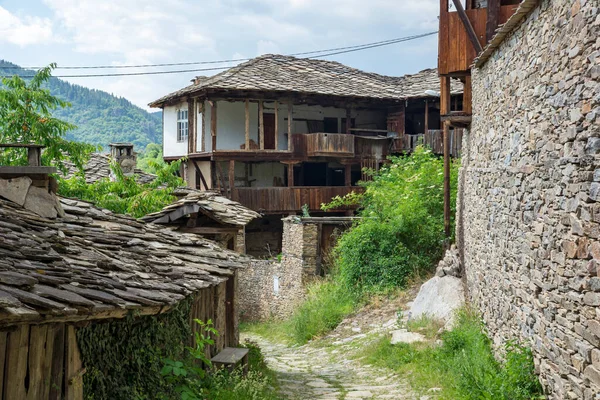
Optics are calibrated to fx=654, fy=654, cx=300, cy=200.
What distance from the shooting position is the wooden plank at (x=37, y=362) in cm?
420

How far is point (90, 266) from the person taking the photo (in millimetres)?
4938

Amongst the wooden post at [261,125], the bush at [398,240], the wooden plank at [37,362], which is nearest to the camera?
the wooden plank at [37,362]

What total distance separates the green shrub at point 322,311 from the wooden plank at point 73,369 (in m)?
10.7

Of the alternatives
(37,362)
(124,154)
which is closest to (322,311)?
(124,154)

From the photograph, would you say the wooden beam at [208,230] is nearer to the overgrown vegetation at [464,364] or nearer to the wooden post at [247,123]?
the overgrown vegetation at [464,364]

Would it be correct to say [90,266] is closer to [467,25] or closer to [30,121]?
[467,25]

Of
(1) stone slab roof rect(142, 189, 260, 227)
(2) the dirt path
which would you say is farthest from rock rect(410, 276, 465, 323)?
(1) stone slab roof rect(142, 189, 260, 227)

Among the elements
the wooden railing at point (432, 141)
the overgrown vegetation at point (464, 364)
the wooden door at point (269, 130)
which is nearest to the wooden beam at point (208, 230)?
the overgrown vegetation at point (464, 364)

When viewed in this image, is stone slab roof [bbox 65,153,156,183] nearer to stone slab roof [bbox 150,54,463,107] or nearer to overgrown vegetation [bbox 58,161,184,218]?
overgrown vegetation [bbox 58,161,184,218]

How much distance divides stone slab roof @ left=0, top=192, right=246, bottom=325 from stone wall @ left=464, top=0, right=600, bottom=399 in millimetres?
3074

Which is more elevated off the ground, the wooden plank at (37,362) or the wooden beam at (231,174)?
the wooden beam at (231,174)

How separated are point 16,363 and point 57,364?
499 millimetres

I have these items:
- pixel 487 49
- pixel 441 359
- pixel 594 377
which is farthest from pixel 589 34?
pixel 441 359

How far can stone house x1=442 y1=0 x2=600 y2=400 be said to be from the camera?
15.0ft
